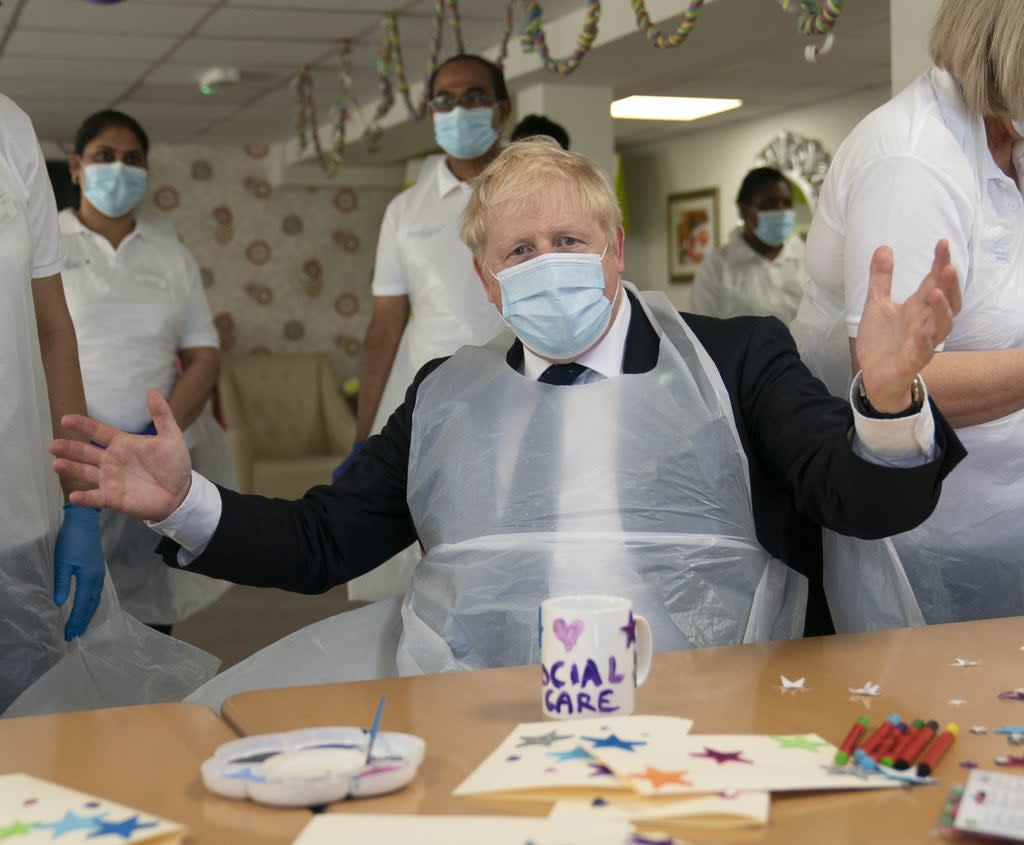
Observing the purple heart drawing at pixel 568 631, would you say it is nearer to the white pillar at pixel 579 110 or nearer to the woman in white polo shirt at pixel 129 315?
the woman in white polo shirt at pixel 129 315

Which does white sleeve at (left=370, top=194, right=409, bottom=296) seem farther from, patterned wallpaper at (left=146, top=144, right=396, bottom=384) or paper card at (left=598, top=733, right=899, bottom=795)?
patterned wallpaper at (left=146, top=144, right=396, bottom=384)

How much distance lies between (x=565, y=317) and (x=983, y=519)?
2.13ft

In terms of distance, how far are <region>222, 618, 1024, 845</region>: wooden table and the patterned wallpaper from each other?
26.1 ft

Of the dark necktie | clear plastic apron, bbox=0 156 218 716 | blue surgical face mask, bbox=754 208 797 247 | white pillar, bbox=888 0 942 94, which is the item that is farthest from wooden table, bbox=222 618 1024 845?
blue surgical face mask, bbox=754 208 797 247

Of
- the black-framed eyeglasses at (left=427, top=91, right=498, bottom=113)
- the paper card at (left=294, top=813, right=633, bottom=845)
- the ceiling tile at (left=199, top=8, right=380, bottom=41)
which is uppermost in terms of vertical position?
the ceiling tile at (left=199, top=8, right=380, bottom=41)

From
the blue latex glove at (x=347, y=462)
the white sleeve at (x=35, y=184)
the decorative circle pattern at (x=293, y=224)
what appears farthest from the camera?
the decorative circle pattern at (x=293, y=224)

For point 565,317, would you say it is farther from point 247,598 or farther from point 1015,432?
point 247,598

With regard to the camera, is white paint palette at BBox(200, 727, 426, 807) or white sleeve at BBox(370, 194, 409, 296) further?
white sleeve at BBox(370, 194, 409, 296)

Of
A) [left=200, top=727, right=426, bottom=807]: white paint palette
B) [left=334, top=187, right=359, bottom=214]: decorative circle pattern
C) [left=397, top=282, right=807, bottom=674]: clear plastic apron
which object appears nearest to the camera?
[left=200, top=727, right=426, bottom=807]: white paint palette

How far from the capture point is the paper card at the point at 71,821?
0.92m

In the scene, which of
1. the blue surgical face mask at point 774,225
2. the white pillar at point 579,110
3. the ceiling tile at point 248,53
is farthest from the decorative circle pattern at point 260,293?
the blue surgical face mask at point 774,225

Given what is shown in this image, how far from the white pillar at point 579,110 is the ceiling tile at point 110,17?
5.08 ft

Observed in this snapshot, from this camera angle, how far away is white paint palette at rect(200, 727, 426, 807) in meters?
0.99

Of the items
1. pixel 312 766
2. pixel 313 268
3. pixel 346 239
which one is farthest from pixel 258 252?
pixel 312 766
